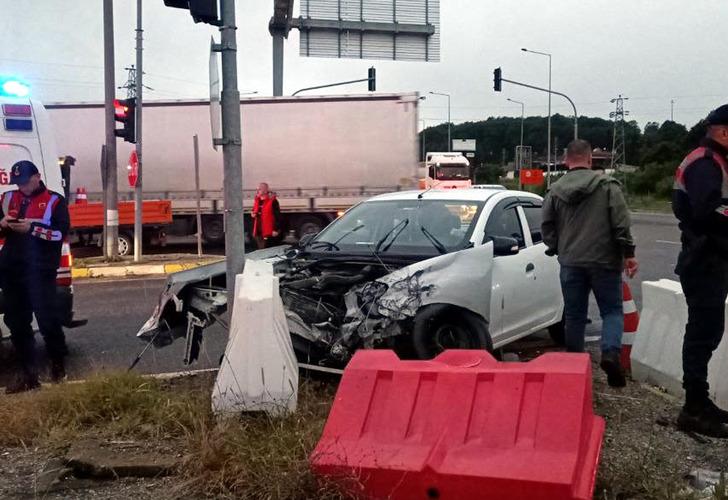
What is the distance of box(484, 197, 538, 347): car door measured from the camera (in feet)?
21.1

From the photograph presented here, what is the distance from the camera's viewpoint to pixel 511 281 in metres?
6.59

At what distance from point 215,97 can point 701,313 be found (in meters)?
3.30

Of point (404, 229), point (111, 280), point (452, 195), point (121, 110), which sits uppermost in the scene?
point (121, 110)

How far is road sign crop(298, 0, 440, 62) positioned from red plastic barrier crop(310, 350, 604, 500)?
20550 millimetres

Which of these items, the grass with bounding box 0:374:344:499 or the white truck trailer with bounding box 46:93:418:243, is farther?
the white truck trailer with bounding box 46:93:418:243

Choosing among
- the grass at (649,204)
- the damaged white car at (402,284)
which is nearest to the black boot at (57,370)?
the damaged white car at (402,284)

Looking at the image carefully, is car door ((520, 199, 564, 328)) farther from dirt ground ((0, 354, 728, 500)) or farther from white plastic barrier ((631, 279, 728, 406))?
dirt ground ((0, 354, 728, 500))

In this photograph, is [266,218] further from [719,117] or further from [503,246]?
[719,117]

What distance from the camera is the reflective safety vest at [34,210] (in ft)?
21.3

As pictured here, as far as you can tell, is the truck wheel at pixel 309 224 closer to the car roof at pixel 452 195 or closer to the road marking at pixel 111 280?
the road marking at pixel 111 280

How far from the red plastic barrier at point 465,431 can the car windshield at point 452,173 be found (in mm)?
30635

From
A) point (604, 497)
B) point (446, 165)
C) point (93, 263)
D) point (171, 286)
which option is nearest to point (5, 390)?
point (171, 286)

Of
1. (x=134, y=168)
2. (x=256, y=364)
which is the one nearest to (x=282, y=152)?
(x=134, y=168)

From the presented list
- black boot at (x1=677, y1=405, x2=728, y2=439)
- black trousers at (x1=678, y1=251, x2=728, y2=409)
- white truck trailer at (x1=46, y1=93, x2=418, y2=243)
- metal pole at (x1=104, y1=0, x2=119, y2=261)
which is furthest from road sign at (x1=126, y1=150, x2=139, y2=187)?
black boot at (x1=677, y1=405, x2=728, y2=439)
